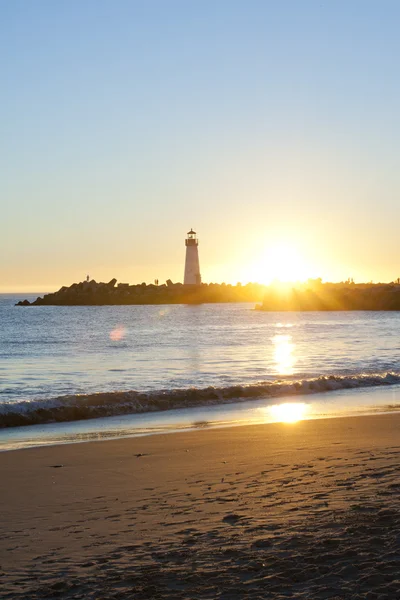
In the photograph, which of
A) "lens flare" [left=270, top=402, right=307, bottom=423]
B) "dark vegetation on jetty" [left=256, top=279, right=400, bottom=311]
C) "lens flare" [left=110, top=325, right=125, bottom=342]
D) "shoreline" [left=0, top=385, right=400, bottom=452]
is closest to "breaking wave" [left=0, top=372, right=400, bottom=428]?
"shoreline" [left=0, top=385, right=400, bottom=452]

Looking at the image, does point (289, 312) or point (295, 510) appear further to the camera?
point (289, 312)

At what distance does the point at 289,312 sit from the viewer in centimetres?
10331

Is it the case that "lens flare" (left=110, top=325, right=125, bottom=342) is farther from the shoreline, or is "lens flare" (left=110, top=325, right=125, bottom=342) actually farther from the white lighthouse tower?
the white lighthouse tower

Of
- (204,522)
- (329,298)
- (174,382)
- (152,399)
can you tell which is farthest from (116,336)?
(329,298)

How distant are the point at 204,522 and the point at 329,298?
314 feet

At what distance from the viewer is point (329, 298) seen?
99.8 metres

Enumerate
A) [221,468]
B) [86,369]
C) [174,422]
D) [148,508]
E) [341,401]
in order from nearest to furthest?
[148,508], [221,468], [174,422], [341,401], [86,369]

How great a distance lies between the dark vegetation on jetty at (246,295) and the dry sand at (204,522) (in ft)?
276

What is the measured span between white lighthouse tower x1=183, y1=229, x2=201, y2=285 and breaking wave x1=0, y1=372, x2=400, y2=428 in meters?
85.6

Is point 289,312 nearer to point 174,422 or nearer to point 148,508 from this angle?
point 174,422

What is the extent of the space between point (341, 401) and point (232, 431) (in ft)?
18.5

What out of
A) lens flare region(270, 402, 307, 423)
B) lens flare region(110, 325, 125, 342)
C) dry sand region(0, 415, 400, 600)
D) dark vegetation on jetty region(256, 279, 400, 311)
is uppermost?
dark vegetation on jetty region(256, 279, 400, 311)

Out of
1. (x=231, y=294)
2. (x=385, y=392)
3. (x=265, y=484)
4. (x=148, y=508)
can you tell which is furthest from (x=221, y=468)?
(x=231, y=294)

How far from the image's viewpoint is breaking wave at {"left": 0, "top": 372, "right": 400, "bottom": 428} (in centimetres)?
1435
